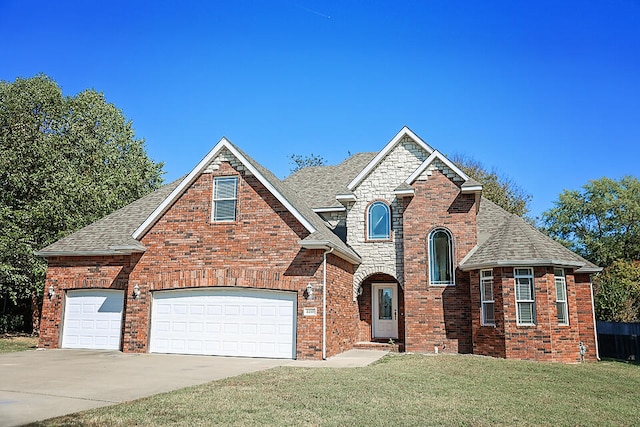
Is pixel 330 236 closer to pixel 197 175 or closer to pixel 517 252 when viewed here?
pixel 197 175

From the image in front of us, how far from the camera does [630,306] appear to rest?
90.1ft

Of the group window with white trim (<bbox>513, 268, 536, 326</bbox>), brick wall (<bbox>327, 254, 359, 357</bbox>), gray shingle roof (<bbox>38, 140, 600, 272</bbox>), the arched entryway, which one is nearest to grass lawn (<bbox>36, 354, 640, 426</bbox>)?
window with white trim (<bbox>513, 268, 536, 326</bbox>)

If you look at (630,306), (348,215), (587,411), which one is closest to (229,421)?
(587,411)

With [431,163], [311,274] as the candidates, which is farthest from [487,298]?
[311,274]

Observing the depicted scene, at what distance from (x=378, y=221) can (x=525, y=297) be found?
614 cm

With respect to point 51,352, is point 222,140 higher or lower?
higher

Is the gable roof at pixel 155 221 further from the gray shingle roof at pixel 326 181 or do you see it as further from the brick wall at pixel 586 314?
the brick wall at pixel 586 314

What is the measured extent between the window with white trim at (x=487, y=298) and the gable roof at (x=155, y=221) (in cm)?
448

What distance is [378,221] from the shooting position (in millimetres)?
20016

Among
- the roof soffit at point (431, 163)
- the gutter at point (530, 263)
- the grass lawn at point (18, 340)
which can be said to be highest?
the roof soffit at point (431, 163)

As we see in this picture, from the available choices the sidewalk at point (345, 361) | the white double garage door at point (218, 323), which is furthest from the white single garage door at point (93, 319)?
the sidewalk at point (345, 361)

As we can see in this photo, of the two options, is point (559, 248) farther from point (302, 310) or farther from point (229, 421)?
point (229, 421)

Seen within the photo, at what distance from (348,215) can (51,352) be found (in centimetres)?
1148

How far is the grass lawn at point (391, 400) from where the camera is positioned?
722cm
